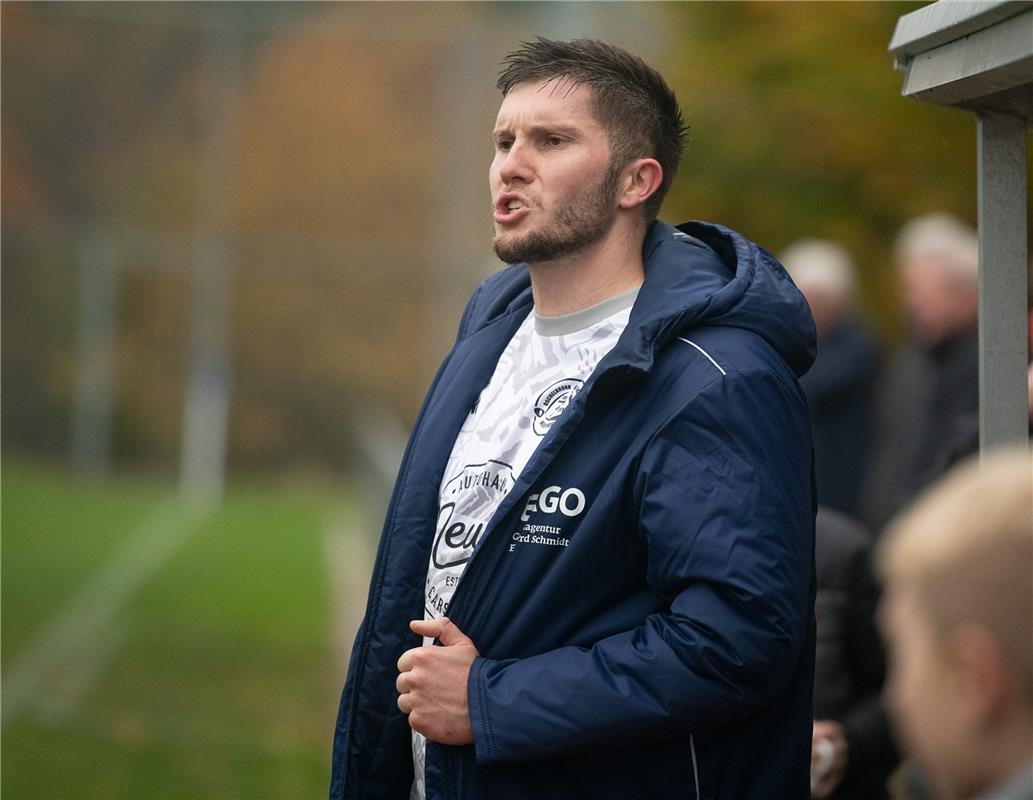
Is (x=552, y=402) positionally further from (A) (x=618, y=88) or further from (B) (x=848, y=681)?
(B) (x=848, y=681)

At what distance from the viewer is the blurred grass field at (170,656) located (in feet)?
22.5

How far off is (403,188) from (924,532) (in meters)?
25.3

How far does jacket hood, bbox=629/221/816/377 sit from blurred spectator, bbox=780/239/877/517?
4.30m

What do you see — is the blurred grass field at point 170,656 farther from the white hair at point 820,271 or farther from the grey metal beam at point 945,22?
the grey metal beam at point 945,22

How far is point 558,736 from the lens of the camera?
97.2 inches

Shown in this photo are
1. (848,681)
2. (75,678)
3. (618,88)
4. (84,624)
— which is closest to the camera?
(618,88)

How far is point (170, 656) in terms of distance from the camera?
30.9ft

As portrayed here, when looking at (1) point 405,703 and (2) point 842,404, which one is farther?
(2) point 842,404

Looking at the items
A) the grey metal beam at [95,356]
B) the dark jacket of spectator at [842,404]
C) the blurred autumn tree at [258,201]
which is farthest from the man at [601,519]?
the grey metal beam at [95,356]

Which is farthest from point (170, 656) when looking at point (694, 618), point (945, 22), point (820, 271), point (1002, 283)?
point (945, 22)

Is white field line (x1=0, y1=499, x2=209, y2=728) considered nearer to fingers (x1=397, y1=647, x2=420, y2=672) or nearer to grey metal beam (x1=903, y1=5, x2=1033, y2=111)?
fingers (x1=397, y1=647, x2=420, y2=672)

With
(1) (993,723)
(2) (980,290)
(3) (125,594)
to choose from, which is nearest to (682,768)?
(2) (980,290)

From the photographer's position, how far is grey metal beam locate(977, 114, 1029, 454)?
2602mm

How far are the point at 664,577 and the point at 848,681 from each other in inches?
41.7
